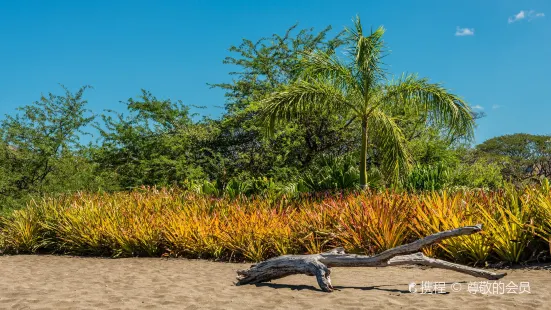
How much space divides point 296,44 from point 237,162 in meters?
6.18

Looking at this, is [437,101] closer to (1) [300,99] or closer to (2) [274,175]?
(1) [300,99]

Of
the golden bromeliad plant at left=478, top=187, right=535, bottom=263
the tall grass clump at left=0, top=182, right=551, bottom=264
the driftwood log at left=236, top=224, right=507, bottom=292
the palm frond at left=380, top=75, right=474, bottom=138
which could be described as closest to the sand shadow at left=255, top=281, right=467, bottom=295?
the driftwood log at left=236, top=224, right=507, bottom=292

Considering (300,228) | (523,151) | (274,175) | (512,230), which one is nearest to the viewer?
(512,230)

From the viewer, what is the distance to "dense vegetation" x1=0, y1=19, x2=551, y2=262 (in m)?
9.06

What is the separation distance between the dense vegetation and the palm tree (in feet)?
0.13

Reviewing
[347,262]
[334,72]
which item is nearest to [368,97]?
[334,72]

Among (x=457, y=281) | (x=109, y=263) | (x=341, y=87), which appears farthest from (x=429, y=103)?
(x=109, y=263)

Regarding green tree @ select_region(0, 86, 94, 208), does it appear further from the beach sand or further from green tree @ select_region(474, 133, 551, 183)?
green tree @ select_region(474, 133, 551, 183)

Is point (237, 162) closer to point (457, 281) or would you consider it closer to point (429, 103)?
point (429, 103)

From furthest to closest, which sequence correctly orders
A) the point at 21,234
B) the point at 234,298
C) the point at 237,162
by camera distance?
the point at 237,162 < the point at 21,234 < the point at 234,298

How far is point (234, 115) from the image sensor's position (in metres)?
21.5

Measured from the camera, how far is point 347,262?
267 inches

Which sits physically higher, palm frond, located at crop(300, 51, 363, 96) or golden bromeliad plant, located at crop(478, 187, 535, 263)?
palm frond, located at crop(300, 51, 363, 96)

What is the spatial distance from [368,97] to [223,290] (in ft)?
31.2
